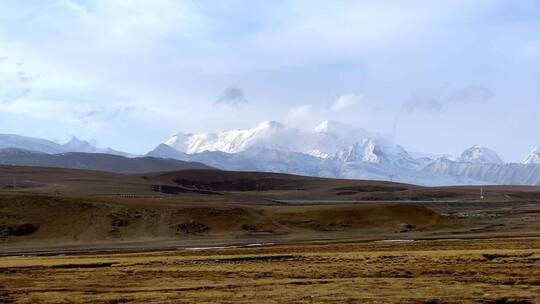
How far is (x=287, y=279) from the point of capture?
32688 millimetres

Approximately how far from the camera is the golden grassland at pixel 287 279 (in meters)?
26.6

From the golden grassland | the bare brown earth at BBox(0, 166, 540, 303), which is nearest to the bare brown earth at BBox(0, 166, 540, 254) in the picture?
the bare brown earth at BBox(0, 166, 540, 303)

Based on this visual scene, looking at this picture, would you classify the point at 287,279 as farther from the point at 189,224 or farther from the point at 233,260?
the point at 189,224

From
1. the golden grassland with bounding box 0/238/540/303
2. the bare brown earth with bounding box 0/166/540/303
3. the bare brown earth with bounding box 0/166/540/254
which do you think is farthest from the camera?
the bare brown earth with bounding box 0/166/540/254

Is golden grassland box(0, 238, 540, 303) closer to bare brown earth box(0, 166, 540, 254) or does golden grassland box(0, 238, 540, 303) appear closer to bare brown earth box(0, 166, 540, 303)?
bare brown earth box(0, 166, 540, 303)

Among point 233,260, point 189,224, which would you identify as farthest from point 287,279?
point 189,224

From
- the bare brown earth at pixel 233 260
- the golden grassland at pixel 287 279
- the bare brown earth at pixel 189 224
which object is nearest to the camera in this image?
the golden grassland at pixel 287 279

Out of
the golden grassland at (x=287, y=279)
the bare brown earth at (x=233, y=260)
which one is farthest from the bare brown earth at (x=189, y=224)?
the golden grassland at (x=287, y=279)

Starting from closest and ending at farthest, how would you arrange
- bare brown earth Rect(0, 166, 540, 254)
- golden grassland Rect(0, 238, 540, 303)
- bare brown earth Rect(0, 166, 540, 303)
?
golden grassland Rect(0, 238, 540, 303) < bare brown earth Rect(0, 166, 540, 303) < bare brown earth Rect(0, 166, 540, 254)

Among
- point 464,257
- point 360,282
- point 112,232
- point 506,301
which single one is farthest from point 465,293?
point 112,232

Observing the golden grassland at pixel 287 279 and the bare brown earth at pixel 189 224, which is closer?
the golden grassland at pixel 287 279

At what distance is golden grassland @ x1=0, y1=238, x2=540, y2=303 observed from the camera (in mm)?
26625

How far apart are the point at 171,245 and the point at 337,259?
29.4 metres

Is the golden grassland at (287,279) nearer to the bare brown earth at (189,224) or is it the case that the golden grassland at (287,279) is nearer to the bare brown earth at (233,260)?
the bare brown earth at (233,260)
